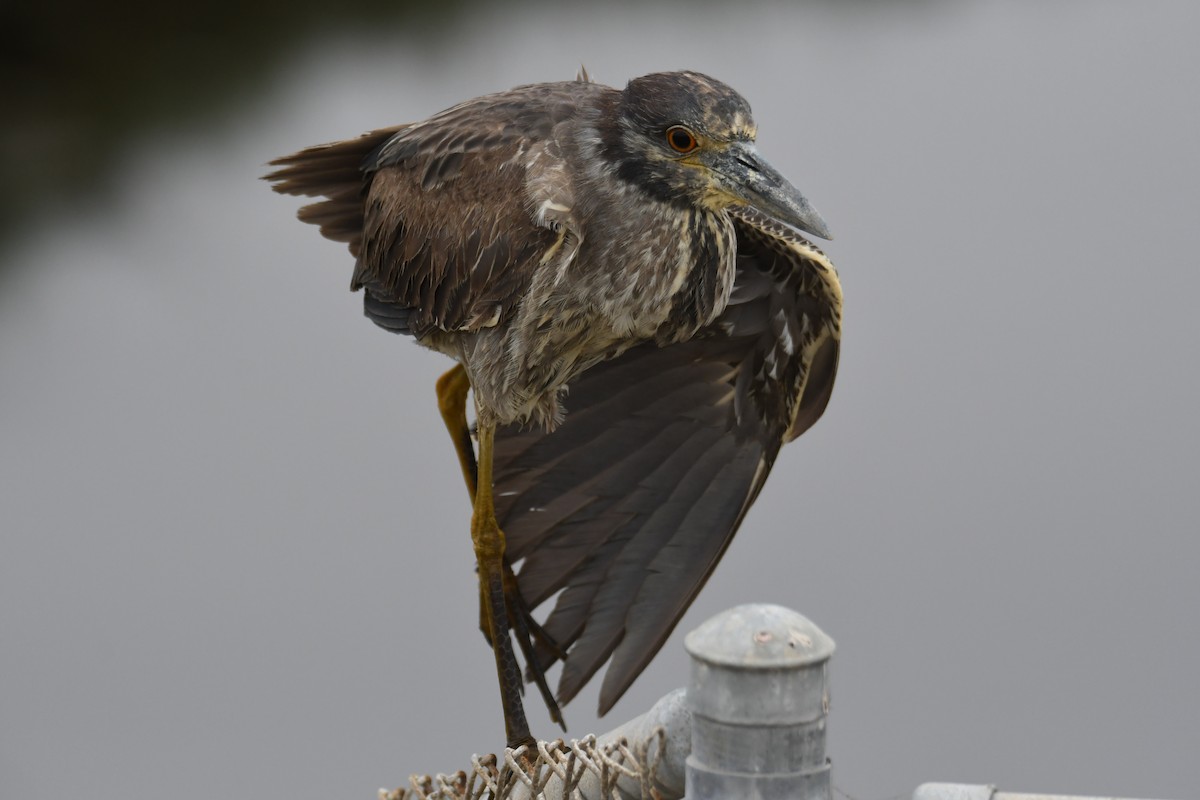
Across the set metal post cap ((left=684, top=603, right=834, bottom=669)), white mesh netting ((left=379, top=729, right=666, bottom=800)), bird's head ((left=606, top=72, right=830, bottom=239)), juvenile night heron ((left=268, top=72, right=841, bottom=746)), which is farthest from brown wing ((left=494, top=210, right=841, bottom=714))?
metal post cap ((left=684, top=603, right=834, bottom=669))

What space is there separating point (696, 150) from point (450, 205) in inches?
17.6

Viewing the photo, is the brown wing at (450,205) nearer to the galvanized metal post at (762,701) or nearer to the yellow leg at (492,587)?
the yellow leg at (492,587)

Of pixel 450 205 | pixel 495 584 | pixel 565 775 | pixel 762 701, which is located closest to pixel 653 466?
pixel 495 584

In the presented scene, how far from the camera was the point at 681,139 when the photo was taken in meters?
2.72

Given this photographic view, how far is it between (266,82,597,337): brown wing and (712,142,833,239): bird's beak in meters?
0.29

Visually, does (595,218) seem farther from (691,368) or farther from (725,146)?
(691,368)

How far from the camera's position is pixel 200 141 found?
6.96 metres

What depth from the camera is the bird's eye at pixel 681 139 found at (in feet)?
8.89

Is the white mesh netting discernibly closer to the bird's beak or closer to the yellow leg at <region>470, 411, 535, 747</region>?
the yellow leg at <region>470, 411, 535, 747</region>

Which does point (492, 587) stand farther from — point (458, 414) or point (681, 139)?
point (681, 139)

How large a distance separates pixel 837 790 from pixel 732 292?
1.35 meters

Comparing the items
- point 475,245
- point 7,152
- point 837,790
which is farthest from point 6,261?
point 837,790

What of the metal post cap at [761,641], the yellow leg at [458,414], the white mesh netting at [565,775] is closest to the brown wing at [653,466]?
the yellow leg at [458,414]

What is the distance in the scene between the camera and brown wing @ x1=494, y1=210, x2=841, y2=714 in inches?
129
